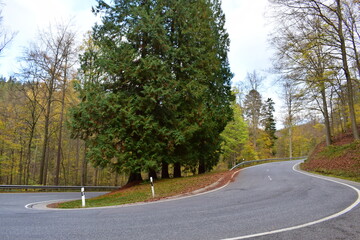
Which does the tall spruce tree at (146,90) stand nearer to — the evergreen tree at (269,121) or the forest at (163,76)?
the forest at (163,76)

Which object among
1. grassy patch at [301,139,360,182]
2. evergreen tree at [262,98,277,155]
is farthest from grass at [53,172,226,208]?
evergreen tree at [262,98,277,155]

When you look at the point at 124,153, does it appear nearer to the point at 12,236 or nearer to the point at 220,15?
the point at 12,236

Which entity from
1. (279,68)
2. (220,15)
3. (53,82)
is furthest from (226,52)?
(53,82)

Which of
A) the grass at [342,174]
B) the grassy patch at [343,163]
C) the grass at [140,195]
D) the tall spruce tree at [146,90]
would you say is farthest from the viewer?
the tall spruce tree at [146,90]

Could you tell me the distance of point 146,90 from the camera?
14.3 metres

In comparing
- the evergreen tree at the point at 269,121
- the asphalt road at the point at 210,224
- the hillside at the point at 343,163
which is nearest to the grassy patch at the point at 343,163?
the hillside at the point at 343,163

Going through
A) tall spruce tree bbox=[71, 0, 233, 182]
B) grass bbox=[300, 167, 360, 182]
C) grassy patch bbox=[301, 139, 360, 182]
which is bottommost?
grass bbox=[300, 167, 360, 182]

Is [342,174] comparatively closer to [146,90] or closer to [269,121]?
[146,90]

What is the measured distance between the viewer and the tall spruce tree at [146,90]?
14664 mm

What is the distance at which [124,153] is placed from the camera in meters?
14.7

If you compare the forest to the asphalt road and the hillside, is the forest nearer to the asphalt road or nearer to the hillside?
the hillside

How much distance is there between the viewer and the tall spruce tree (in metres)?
14.7

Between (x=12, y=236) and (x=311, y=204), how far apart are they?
296 inches

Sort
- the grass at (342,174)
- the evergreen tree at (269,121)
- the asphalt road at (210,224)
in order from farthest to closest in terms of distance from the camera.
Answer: the evergreen tree at (269,121) < the grass at (342,174) < the asphalt road at (210,224)
